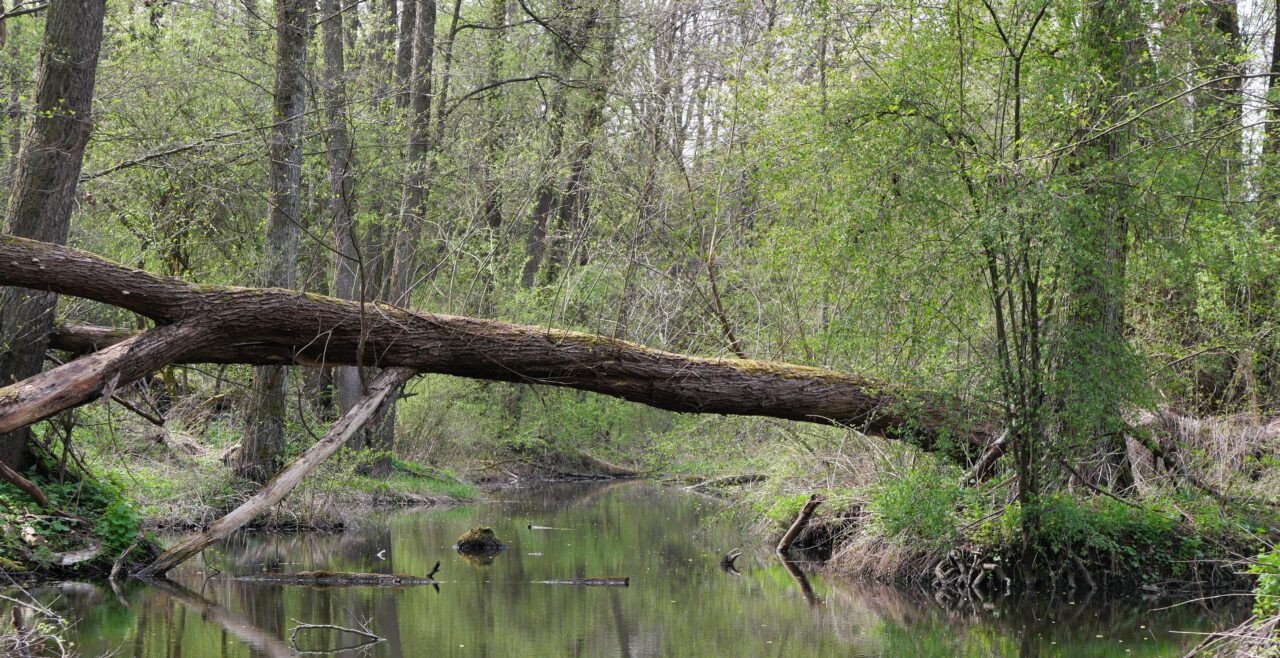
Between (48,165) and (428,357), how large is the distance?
3.47 metres

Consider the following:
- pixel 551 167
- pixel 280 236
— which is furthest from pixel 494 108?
pixel 280 236

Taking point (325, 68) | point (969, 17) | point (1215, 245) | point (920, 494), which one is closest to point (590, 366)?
point (920, 494)

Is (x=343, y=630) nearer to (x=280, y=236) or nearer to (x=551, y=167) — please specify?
(x=280, y=236)

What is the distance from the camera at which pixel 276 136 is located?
1232 cm

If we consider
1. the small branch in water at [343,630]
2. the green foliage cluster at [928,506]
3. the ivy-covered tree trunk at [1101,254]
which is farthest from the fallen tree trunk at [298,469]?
the ivy-covered tree trunk at [1101,254]

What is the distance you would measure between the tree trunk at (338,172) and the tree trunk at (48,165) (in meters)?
3.45

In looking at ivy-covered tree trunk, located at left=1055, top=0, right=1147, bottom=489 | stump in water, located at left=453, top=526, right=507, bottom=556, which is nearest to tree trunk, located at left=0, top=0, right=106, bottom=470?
stump in water, located at left=453, top=526, right=507, bottom=556

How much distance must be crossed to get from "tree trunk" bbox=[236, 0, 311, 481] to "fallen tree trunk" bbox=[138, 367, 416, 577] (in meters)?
4.00

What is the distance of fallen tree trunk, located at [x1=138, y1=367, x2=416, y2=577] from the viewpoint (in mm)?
8945

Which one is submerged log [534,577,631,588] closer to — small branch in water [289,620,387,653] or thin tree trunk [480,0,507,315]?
small branch in water [289,620,387,653]

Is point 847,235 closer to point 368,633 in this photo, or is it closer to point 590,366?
point 590,366

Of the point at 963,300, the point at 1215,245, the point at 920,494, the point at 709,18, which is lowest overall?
the point at 920,494

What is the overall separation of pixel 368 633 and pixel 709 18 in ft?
47.6

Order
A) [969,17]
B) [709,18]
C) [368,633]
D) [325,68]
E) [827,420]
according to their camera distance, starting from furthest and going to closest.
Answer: [709,18] → [325,68] → [827,420] → [969,17] → [368,633]
